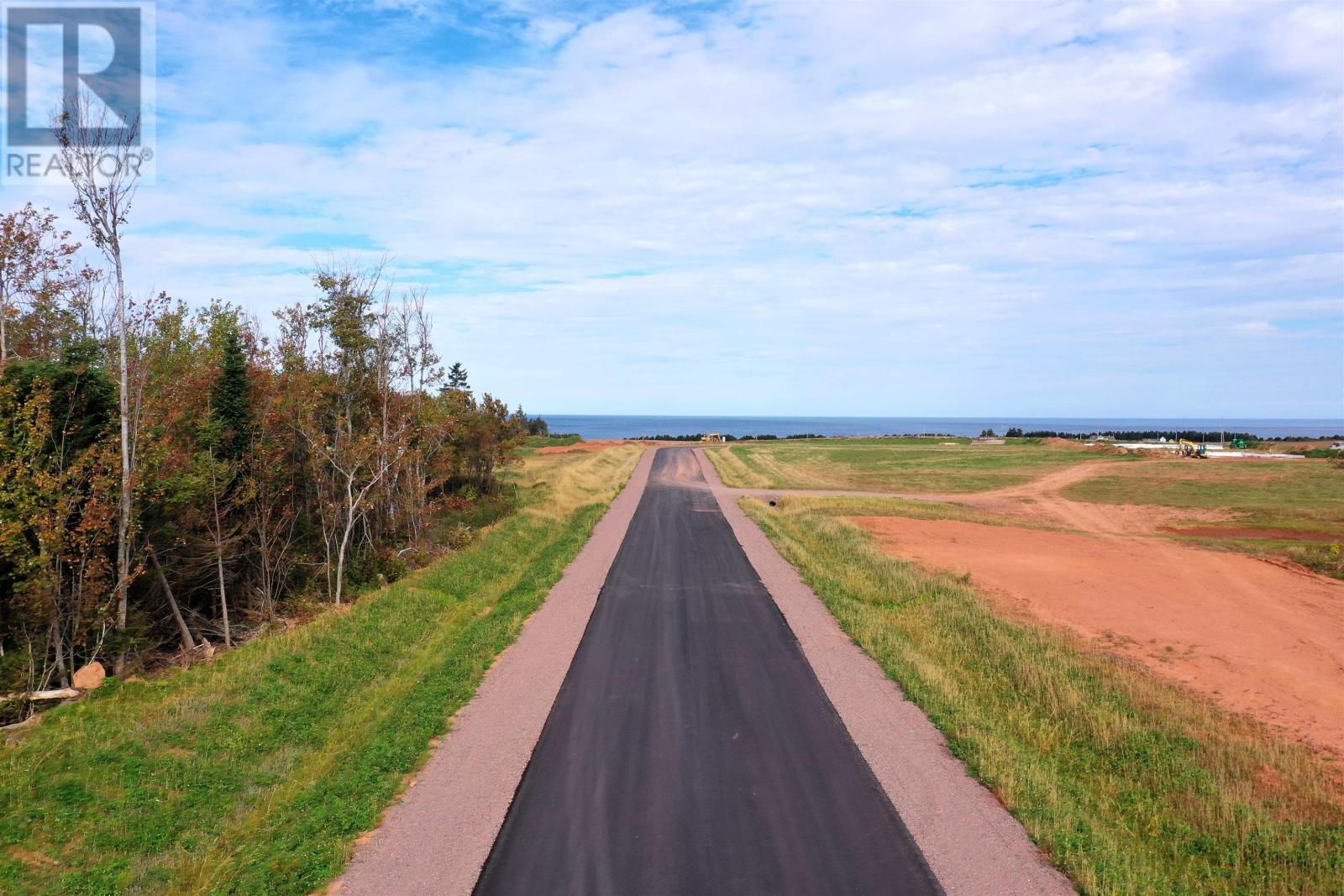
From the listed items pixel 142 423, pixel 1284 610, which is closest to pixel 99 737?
pixel 142 423

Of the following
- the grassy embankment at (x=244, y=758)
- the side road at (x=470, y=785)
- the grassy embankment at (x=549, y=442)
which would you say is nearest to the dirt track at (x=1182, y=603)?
the side road at (x=470, y=785)

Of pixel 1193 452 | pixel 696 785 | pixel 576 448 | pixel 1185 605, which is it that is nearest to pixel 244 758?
pixel 696 785

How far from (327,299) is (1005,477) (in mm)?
55761

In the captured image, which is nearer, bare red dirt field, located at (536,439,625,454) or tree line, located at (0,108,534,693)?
tree line, located at (0,108,534,693)

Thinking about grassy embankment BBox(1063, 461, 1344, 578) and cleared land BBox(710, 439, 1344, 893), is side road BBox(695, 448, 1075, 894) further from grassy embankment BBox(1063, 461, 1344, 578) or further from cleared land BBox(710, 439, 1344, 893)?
grassy embankment BBox(1063, 461, 1344, 578)

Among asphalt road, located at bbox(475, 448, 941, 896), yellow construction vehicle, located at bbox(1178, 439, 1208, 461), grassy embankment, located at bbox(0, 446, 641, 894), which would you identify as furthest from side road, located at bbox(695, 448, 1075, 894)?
yellow construction vehicle, located at bbox(1178, 439, 1208, 461)

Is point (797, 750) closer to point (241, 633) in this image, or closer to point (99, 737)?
point (99, 737)

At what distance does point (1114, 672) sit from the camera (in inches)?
571

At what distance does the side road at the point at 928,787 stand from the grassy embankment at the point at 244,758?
6.41 meters

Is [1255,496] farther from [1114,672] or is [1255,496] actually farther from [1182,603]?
[1114,672]

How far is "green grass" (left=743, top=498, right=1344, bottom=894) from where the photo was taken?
8.10 m

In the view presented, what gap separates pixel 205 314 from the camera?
81.0 feet

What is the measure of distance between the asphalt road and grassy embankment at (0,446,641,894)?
2084 millimetres

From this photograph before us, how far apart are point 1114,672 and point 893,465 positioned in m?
61.0
